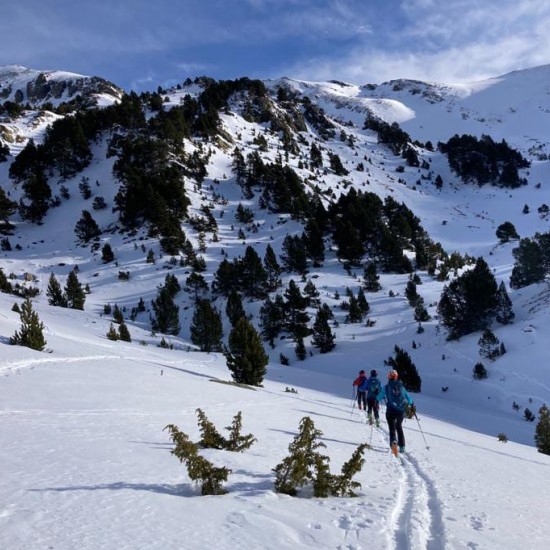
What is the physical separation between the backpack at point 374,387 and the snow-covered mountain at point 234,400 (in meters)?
1.27

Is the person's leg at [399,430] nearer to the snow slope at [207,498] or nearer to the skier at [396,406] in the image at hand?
the skier at [396,406]

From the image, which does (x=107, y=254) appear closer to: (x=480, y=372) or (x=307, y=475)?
(x=480, y=372)

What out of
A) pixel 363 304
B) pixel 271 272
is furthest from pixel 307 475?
pixel 271 272

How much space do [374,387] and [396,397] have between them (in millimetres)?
3874

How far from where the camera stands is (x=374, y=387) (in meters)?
14.8

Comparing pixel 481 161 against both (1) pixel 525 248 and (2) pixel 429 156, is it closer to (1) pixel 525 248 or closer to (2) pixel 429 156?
(2) pixel 429 156

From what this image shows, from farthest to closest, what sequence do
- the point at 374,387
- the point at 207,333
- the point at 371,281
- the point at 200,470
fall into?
the point at 371,281, the point at 207,333, the point at 374,387, the point at 200,470

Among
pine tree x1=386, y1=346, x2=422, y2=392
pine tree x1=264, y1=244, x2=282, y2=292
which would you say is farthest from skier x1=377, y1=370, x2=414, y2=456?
pine tree x1=264, y1=244, x2=282, y2=292

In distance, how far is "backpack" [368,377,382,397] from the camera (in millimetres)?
14688

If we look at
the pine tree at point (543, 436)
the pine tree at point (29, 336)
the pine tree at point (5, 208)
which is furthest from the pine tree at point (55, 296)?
the pine tree at point (543, 436)

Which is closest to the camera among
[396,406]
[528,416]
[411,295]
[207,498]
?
[207,498]

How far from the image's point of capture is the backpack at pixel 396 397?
10.9 metres

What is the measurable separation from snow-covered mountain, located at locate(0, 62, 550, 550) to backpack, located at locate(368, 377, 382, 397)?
127 centimetres

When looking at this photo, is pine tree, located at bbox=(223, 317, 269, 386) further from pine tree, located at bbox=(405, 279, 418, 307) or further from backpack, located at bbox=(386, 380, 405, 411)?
pine tree, located at bbox=(405, 279, 418, 307)
